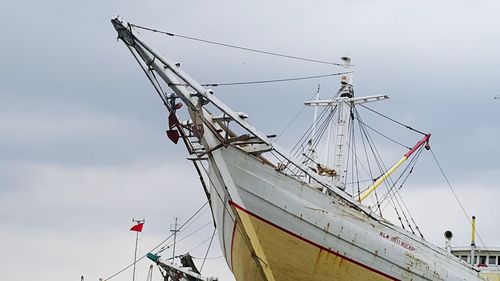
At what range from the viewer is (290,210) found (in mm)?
22703

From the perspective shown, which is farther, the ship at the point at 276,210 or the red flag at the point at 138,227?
the red flag at the point at 138,227

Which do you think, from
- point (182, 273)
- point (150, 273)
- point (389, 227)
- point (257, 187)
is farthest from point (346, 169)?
point (150, 273)

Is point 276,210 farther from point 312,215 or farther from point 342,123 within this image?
point 342,123

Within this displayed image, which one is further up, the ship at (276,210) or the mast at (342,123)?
the mast at (342,123)

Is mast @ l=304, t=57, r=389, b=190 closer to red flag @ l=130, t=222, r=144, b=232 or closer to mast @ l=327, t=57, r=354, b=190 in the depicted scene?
mast @ l=327, t=57, r=354, b=190

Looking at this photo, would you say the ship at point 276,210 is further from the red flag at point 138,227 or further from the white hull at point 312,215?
the red flag at point 138,227

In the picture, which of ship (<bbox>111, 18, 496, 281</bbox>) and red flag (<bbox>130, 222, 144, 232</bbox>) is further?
red flag (<bbox>130, 222, 144, 232</bbox>)

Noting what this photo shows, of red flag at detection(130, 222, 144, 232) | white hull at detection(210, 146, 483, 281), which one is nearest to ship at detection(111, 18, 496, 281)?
white hull at detection(210, 146, 483, 281)

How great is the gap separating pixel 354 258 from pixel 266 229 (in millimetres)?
3081

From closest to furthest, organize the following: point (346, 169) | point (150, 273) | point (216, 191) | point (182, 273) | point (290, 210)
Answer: point (290, 210) → point (216, 191) → point (346, 169) → point (182, 273) → point (150, 273)

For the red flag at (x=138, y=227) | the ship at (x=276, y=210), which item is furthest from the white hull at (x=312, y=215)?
the red flag at (x=138, y=227)

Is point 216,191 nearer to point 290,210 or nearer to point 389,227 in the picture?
point 290,210

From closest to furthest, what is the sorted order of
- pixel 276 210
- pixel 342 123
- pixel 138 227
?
pixel 276 210 → pixel 342 123 → pixel 138 227

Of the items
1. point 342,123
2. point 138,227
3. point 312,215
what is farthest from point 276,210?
point 138,227
